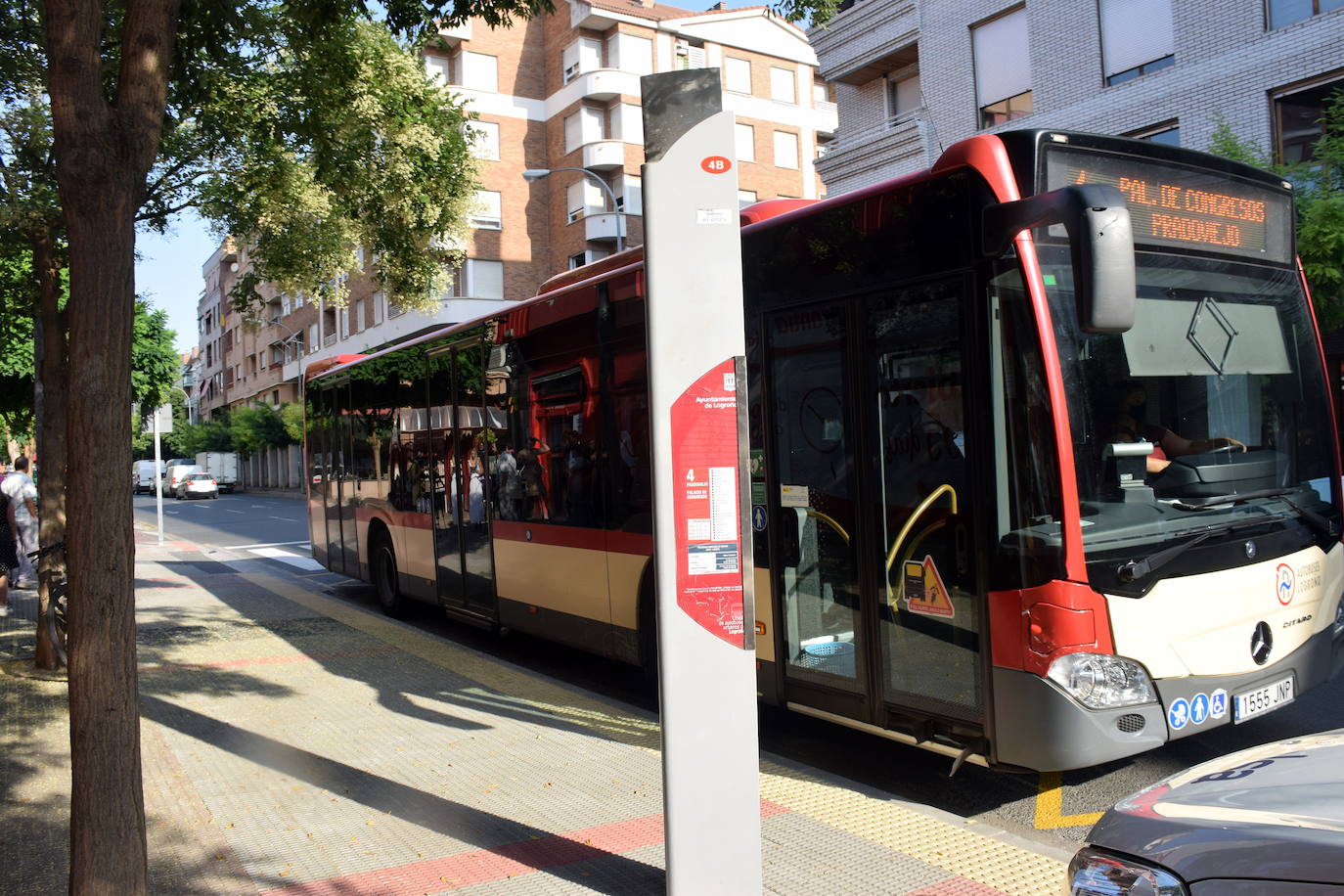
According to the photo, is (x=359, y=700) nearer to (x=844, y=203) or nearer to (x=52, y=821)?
(x=52, y=821)

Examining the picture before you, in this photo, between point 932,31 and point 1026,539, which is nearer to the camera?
point 1026,539

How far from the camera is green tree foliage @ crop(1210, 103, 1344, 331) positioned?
11.5m

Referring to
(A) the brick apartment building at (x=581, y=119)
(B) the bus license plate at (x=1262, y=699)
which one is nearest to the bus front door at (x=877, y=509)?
(B) the bus license plate at (x=1262, y=699)

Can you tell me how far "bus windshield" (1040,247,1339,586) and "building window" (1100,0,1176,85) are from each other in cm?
1332

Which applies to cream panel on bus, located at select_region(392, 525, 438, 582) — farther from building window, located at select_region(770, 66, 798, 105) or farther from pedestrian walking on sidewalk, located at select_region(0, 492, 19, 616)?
building window, located at select_region(770, 66, 798, 105)

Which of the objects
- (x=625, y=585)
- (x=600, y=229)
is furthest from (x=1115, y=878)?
(x=600, y=229)

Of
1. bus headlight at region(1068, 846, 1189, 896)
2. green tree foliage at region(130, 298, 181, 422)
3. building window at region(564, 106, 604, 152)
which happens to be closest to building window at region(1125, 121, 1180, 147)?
bus headlight at region(1068, 846, 1189, 896)

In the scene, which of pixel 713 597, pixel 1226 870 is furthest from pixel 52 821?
pixel 1226 870

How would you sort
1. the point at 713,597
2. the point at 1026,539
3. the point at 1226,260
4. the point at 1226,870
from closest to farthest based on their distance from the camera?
1. the point at 1226,870
2. the point at 713,597
3. the point at 1026,539
4. the point at 1226,260

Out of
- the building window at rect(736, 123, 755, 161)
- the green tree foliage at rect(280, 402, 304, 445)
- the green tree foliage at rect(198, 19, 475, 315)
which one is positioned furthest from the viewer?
the green tree foliage at rect(280, 402, 304, 445)

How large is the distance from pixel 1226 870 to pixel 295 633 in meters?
9.81

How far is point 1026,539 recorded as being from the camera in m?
4.66

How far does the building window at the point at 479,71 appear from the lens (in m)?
39.6

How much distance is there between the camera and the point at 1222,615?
4918 millimetres
